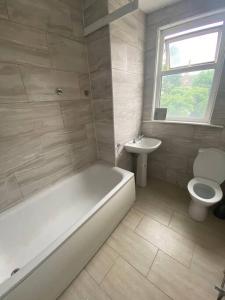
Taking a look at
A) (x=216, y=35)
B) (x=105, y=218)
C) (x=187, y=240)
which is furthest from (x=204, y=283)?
(x=216, y=35)

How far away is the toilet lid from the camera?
1.65 metres

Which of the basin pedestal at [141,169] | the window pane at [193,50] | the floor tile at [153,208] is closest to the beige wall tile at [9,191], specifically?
the floor tile at [153,208]

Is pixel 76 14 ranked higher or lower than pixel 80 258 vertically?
higher

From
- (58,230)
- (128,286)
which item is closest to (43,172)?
(58,230)

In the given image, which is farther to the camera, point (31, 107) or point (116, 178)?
point (116, 178)

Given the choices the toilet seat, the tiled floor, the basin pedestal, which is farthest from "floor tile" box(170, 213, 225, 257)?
the basin pedestal

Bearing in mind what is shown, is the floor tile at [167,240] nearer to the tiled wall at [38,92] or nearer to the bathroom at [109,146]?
the bathroom at [109,146]

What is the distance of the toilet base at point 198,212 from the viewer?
159 centimetres

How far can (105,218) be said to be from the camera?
4.59 feet

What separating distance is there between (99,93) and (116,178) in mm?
1113

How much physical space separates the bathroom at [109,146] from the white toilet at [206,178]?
1 cm

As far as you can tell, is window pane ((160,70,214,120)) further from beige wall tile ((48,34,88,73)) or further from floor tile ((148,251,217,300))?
floor tile ((148,251,217,300))

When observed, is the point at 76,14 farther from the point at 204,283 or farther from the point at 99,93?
the point at 204,283

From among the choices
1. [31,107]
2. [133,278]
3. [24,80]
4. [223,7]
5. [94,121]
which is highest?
[223,7]
